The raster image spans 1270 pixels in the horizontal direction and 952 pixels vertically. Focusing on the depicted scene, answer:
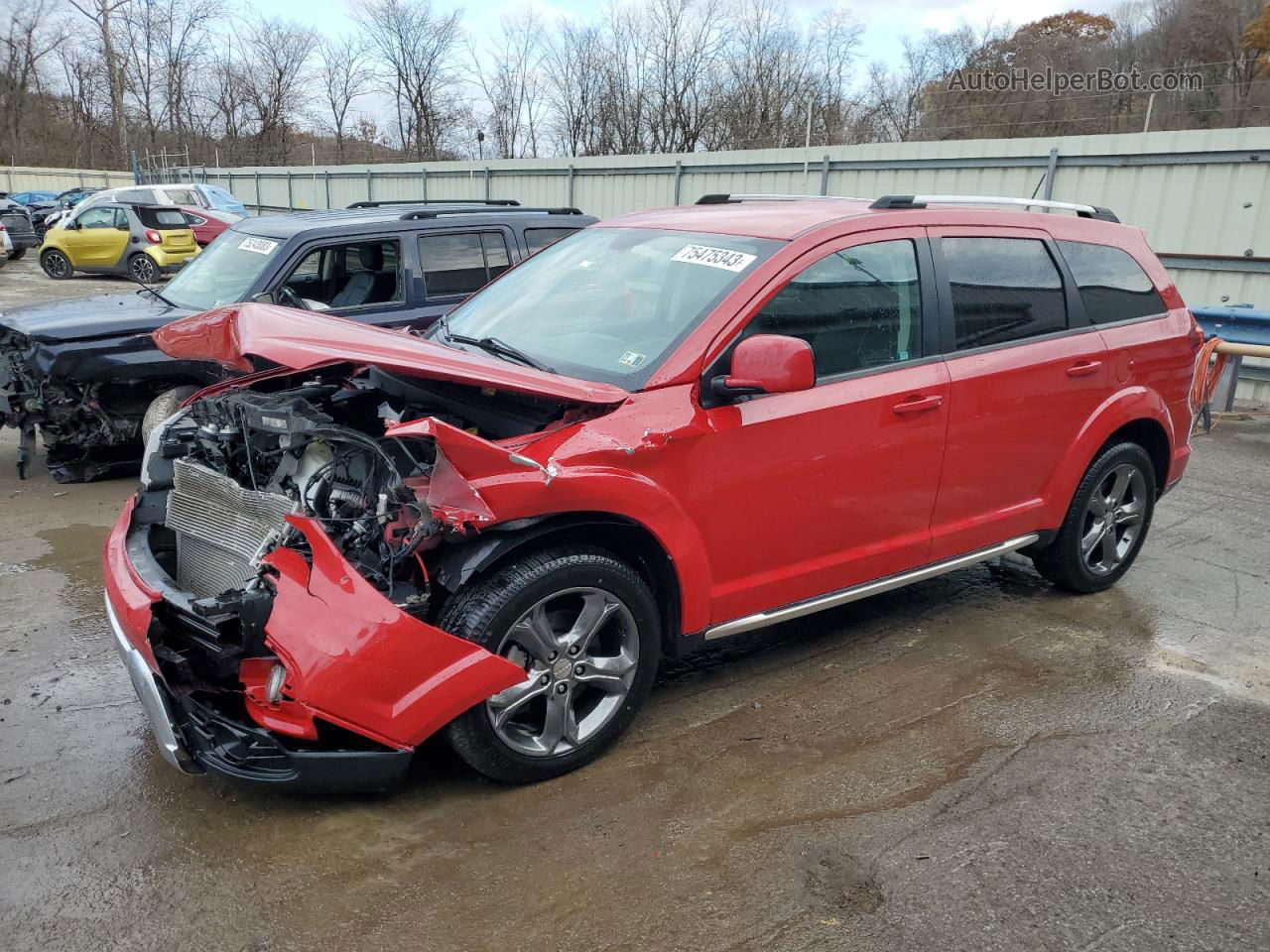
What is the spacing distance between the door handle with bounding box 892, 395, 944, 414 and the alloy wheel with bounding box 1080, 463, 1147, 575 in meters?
1.39

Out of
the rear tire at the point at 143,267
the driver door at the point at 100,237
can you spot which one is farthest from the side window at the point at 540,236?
the driver door at the point at 100,237

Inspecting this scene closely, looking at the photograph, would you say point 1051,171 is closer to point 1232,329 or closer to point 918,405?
point 1232,329

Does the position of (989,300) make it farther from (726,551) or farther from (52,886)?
(52,886)

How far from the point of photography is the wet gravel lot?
267 cm

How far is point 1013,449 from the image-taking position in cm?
431

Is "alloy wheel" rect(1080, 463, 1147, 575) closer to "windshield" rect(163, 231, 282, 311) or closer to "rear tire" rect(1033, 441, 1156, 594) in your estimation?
"rear tire" rect(1033, 441, 1156, 594)

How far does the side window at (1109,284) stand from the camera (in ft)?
15.1

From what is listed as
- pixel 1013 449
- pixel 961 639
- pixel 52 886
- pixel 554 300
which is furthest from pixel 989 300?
pixel 52 886

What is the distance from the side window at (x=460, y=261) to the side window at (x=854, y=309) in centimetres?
373

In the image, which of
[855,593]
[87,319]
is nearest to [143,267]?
[87,319]

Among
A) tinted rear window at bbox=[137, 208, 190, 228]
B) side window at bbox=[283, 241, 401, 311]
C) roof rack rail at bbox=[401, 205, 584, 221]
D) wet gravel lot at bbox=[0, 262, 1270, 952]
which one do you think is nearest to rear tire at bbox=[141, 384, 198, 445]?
side window at bbox=[283, 241, 401, 311]

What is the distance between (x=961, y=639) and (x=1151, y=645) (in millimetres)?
872

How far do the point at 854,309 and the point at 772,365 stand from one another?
0.78 m

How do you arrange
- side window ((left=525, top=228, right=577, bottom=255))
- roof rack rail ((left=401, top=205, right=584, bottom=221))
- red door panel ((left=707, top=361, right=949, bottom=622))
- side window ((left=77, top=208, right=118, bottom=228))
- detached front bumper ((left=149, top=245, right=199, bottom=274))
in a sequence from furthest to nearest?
side window ((left=77, top=208, right=118, bottom=228)) → detached front bumper ((left=149, top=245, right=199, bottom=274)) → side window ((left=525, top=228, right=577, bottom=255)) → roof rack rail ((left=401, top=205, right=584, bottom=221)) → red door panel ((left=707, top=361, right=949, bottom=622))
